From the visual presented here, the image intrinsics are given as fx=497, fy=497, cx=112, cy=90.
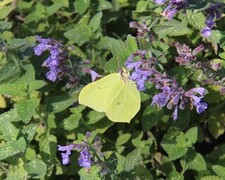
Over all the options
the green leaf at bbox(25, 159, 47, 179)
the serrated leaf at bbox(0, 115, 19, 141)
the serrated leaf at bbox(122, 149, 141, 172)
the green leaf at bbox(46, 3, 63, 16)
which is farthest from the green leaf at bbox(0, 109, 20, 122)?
the green leaf at bbox(46, 3, 63, 16)

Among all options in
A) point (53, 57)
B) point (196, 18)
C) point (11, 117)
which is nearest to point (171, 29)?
point (196, 18)

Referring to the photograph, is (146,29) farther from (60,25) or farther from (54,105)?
(60,25)

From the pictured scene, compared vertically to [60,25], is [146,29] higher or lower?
higher

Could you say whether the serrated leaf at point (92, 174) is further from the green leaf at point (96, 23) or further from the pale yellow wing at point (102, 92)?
the green leaf at point (96, 23)

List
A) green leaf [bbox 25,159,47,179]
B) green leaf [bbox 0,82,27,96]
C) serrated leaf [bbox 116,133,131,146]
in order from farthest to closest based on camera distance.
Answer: serrated leaf [bbox 116,133,131,146] → green leaf [bbox 0,82,27,96] → green leaf [bbox 25,159,47,179]

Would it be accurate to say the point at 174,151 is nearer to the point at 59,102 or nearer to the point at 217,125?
the point at 217,125

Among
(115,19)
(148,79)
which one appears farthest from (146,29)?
(115,19)

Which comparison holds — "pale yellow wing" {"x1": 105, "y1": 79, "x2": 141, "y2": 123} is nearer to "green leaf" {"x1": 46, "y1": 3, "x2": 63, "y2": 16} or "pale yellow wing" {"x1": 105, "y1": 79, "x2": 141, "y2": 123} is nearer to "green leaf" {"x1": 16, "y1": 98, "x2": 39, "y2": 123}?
"green leaf" {"x1": 16, "y1": 98, "x2": 39, "y2": 123}
